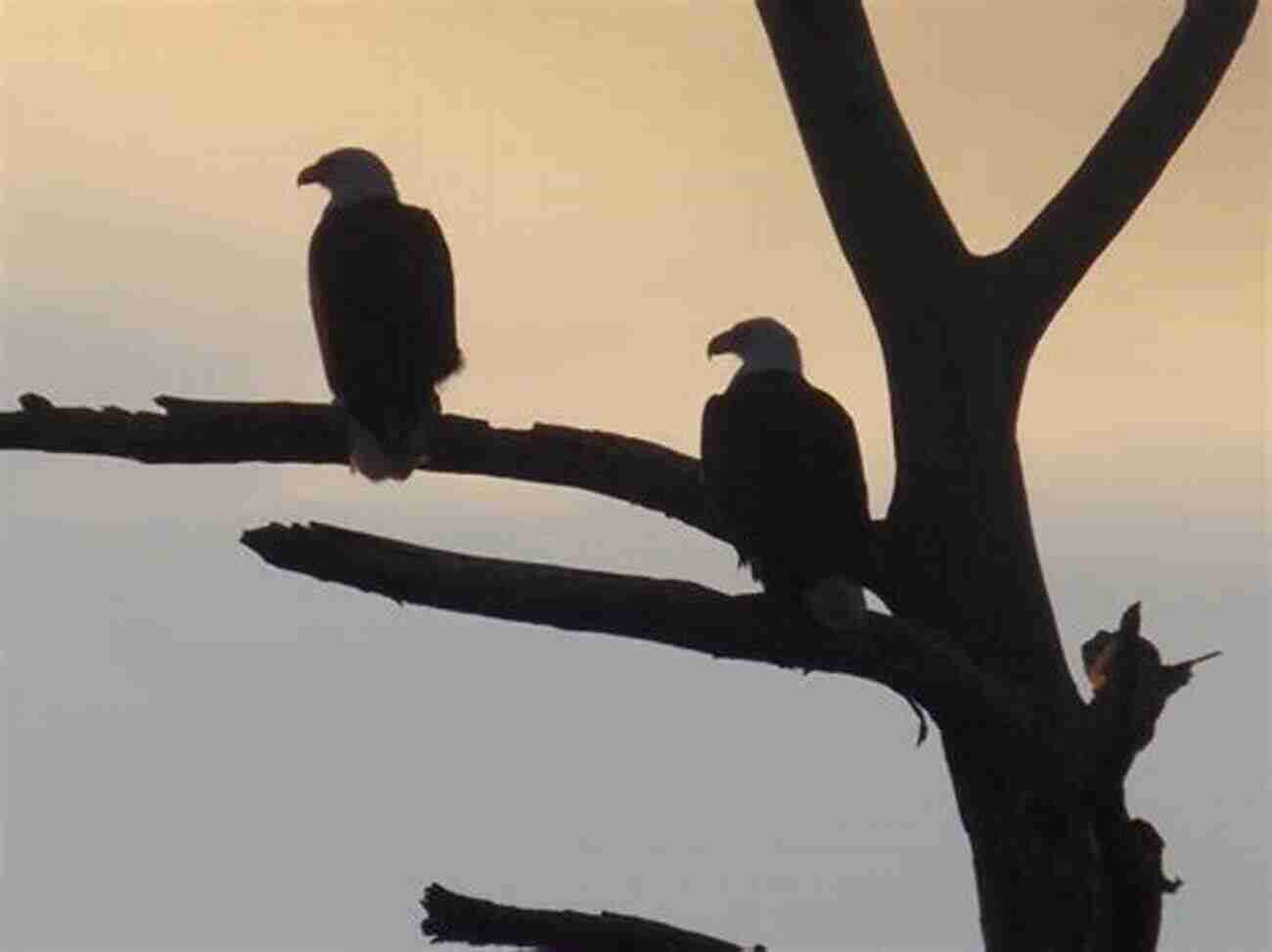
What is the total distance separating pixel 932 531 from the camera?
6988 mm

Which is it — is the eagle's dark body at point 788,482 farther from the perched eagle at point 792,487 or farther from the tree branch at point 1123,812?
the tree branch at point 1123,812

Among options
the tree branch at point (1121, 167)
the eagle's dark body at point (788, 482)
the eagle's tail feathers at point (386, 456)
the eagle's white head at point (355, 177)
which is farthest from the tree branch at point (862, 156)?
the eagle's white head at point (355, 177)

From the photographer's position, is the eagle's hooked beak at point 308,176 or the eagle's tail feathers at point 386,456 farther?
the eagle's hooked beak at point 308,176

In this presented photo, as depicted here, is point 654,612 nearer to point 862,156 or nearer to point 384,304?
point 862,156

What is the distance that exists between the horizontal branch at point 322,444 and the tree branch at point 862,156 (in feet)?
2.16

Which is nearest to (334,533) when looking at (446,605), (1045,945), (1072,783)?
(446,605)

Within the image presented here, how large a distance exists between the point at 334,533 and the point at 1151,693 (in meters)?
1.50

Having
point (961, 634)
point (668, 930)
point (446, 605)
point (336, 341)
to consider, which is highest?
point (336, 341)

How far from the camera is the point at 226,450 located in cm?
656

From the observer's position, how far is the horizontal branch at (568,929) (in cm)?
602

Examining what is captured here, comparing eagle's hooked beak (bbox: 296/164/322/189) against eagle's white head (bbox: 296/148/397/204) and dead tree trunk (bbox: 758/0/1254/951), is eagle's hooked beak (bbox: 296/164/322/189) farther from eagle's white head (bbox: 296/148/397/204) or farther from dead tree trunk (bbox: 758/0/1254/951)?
dead tree trunk (bbox: 758/0/1254/951)

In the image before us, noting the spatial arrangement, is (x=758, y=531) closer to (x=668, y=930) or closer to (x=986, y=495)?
(x=986, y=495)

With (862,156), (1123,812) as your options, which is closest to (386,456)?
(862,156)

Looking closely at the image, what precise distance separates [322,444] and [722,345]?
216cm
